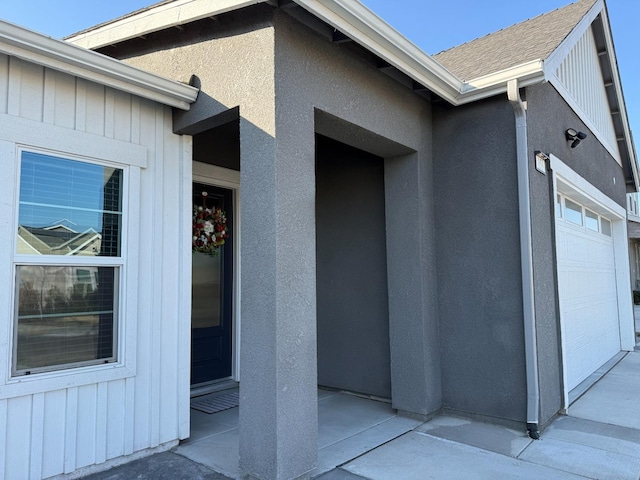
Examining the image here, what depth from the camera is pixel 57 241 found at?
3.11 m

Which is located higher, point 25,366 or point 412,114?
point 412,114

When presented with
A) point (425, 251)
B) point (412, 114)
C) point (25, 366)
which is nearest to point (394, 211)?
point (425, 251)

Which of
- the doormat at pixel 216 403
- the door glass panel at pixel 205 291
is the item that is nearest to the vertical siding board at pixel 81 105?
the door glass panel at pixel 205 291

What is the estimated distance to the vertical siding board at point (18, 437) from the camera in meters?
2.78

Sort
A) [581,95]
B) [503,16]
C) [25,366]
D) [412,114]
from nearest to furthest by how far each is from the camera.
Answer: [25,366]
[412,114]
[581,95]
[503,16]

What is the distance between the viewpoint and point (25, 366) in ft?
9.59

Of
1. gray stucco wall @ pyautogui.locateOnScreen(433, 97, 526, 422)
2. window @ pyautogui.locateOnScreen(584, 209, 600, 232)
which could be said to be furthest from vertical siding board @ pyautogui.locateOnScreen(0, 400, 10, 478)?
window @ pyautogui.locateOnScreen(584, 209, 600, 232)

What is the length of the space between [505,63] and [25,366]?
4.83 metres

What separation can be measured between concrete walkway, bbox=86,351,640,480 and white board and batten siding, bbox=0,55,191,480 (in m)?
0.31

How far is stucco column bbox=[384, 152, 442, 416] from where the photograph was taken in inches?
171

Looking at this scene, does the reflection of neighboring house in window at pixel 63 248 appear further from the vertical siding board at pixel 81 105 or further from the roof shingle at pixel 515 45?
the roof shingle at pixel 515 45

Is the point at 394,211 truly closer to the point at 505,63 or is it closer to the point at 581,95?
the point at 505,63

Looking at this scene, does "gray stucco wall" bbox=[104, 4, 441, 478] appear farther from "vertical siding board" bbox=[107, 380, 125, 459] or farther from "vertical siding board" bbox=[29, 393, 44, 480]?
"vertical siding board" bbox=[29, 393, 44, 480]

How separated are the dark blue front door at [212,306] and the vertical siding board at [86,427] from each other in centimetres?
183
